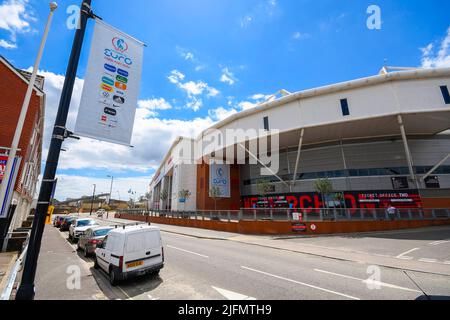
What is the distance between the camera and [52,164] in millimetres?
4215

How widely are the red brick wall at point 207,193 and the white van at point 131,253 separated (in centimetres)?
3332

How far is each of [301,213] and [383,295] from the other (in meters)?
13.8

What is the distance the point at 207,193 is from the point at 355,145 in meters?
28.2

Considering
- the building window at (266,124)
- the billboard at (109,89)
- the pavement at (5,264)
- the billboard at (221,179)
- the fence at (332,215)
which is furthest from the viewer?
the billboard at (221,179)

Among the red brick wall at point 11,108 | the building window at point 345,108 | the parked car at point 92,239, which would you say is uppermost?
the building window at point 345,108

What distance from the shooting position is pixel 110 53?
18.2ft

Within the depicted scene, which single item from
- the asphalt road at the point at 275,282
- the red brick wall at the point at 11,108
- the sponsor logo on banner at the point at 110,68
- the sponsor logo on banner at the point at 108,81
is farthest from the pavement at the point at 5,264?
the sponsor logo on banner at the point at 110,68

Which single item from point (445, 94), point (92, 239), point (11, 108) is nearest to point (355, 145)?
point (445, 94)

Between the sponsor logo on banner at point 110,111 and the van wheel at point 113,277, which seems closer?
the sponsor logo on banner at point 110,111

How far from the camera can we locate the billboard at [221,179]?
4125 centimetres

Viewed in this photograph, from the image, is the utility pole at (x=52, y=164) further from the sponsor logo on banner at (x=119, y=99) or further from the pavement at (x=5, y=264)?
the pavement at (x=5, y=264)

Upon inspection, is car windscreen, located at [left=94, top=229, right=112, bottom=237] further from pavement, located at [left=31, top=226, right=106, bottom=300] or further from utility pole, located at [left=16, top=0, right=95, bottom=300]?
utility pole, located at [left=16, top=0, right=95, bottom=300]
